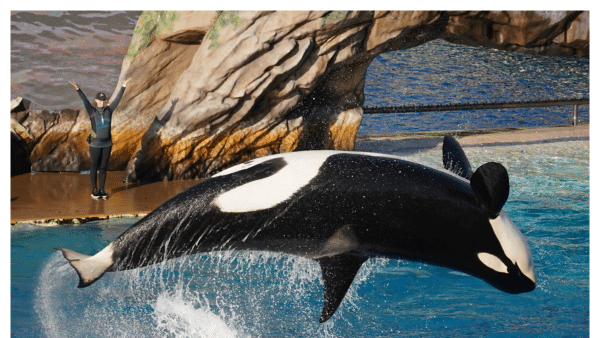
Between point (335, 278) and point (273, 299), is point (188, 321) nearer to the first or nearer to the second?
point (273, 299)

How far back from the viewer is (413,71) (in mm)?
23188

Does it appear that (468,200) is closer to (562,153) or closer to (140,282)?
(140,282)

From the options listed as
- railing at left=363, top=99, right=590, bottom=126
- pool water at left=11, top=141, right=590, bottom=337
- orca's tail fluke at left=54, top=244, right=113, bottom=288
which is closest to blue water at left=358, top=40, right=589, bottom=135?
railing at left=363, top=99, right=590, bottom=126

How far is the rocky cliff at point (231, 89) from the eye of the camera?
→ 8133 millimetres

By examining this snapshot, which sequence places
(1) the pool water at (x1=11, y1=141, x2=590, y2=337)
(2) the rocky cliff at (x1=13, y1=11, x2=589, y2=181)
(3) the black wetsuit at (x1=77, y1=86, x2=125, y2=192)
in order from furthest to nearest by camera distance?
(2) the rocky cliff at (x1=13, y1=11, x2=589, y2=181)
(3) the black wetsuit at (x1=77, y1=86, x2=125, y2=192)
(1) the pool water at (x1=11, y1=141, x2=590, y2=337)

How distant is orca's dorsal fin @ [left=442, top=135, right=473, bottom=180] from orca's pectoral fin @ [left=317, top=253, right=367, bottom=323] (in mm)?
867

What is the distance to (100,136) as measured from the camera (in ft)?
25.1

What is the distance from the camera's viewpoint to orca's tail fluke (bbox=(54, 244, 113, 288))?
2.97 m

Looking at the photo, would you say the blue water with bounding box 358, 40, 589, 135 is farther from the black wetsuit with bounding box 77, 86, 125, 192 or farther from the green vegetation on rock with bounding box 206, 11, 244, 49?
the black wetsuit with bounding box 77, 86, 125, 192

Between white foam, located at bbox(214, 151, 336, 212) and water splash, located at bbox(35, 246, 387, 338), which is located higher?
white foam, located at bbox(214, 151, 336, 212)

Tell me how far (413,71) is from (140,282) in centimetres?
1943

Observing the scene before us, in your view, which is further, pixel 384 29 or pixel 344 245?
pixel 384 29
